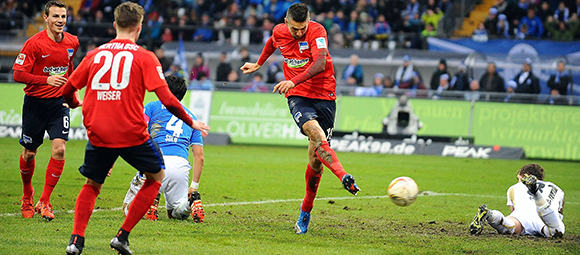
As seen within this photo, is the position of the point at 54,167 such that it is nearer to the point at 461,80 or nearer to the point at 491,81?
the point at 461,80

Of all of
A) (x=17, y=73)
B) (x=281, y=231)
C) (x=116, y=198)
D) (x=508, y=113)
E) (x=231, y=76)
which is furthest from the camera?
(x=231, y=76)

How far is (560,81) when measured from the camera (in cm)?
2091

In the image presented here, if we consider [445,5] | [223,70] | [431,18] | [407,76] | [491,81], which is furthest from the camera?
[445,5]

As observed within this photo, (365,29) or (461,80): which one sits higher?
(365,29)

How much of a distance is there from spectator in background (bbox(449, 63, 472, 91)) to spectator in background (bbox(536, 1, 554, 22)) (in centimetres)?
474

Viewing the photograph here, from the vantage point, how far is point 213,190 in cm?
1089

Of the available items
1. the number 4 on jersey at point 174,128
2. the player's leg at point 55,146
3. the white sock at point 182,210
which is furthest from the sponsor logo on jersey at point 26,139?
the white sock at point 182,210

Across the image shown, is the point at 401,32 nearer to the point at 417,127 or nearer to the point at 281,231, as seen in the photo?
the point at 417,127

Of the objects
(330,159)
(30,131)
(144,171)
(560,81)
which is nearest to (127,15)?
(144,171)

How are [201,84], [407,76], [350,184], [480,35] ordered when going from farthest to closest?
[480,35]
[407,76]
[201,84]
[350,184]

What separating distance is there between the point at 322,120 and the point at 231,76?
15309mm

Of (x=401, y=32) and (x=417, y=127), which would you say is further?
(x=401, y=32)

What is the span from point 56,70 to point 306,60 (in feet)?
10.1

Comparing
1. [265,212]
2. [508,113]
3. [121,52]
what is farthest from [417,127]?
[121,52]
